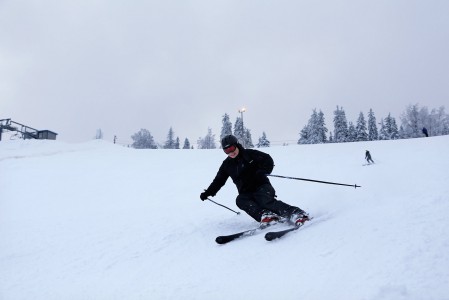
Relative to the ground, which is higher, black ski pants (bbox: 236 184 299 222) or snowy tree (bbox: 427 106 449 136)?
snowy tree (bbox: 427 106 449 136)

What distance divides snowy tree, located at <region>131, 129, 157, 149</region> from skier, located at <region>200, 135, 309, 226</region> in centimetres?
9273

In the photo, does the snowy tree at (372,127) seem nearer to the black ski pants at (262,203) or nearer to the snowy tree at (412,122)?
the snowy tree at (412,122)

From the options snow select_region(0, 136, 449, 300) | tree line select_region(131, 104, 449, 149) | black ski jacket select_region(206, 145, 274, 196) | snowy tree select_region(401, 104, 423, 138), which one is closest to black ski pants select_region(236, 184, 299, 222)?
black ski jacket select_region(206, 145, 274, 196)

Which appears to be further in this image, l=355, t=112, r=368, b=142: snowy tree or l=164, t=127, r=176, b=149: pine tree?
l=164, t=127, r=176, b=149: pine tree

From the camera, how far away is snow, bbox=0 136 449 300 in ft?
9.00

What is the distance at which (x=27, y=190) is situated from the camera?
1100cm

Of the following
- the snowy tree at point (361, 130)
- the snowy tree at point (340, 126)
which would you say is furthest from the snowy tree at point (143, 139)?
the snowy tree at point (361, 130)

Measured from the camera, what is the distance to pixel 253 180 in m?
5.66

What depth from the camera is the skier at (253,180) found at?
522cm

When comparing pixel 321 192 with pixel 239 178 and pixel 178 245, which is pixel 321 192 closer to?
pixel 239 178

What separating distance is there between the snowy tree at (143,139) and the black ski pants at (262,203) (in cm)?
9302

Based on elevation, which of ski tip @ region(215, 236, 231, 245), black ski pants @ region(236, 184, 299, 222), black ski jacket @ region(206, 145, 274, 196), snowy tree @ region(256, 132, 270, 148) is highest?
snowy tree @ region(256, 132, 270, 148)

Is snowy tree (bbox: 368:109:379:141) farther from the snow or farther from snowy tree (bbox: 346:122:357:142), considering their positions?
the snow

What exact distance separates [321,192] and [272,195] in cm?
234
